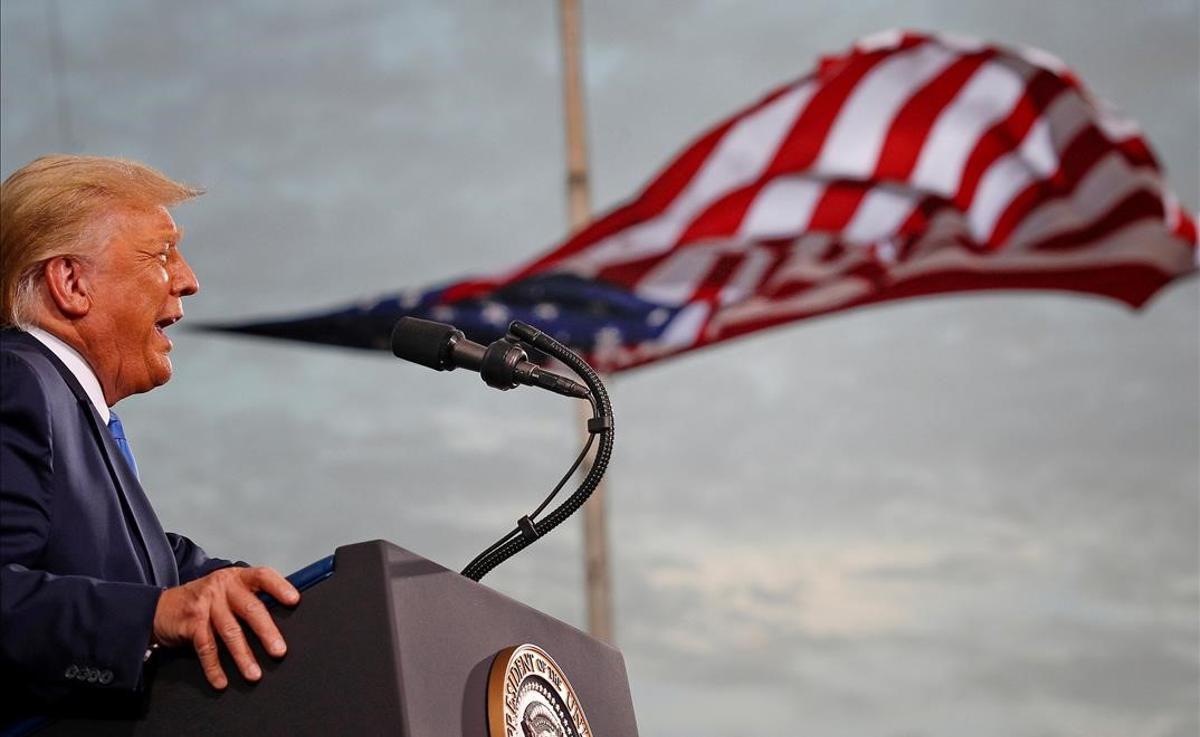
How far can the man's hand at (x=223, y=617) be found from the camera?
5.81ft

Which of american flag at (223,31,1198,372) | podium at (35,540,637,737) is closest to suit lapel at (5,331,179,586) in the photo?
podium at (35,540,637,737)

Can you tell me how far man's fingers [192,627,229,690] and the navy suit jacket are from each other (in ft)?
0.21

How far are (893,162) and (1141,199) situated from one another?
1426 millimetres

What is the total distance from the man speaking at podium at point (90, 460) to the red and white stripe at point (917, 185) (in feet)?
24.8

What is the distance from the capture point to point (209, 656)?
1.77 metres

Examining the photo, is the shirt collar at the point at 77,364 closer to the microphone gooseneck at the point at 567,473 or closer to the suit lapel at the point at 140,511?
the suit lapel at the point at 140,511

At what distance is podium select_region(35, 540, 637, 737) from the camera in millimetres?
1748

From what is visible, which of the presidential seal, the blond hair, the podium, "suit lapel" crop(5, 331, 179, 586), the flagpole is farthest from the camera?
the flagpole

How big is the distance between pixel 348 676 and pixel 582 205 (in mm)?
9383

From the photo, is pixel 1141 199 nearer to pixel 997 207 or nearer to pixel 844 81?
pixel 997 207

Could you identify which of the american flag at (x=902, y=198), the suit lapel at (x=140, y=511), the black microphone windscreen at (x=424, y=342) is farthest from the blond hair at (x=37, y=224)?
the american flag at (x=902, y=198)

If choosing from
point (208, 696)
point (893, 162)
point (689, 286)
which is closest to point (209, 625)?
point (208, 696)

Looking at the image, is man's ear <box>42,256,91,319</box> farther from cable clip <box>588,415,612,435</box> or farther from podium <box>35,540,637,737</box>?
cable clip <box>588,415,612,435</box>

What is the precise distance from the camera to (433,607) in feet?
6.10
